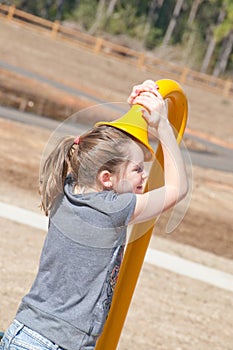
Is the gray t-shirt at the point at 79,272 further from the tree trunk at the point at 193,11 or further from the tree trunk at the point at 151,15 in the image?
the tree trunk at the point at 193,11

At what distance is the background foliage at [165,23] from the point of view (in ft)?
216

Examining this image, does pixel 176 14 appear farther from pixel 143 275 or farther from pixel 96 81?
pixel 143 275

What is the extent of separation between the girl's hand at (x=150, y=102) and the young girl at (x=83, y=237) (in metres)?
0.15

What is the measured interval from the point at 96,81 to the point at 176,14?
40.3 m

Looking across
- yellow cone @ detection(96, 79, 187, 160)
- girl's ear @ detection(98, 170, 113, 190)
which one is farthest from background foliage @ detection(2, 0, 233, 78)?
girl's ear @ detection(98, 170, 113, 190)

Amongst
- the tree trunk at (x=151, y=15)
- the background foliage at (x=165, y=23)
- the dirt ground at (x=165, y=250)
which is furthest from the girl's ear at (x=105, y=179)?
the tree trunk at (x=151, y=15)

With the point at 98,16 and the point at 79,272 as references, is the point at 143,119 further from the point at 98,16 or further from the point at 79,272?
the point at 98,16

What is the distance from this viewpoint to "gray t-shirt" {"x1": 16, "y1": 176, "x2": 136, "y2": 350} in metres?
2.86

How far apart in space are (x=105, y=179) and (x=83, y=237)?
20 centimetres

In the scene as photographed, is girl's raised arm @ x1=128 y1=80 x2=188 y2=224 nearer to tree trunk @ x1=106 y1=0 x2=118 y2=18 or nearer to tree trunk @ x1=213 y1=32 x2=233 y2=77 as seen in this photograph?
tree trunk @ x1=106 y1=0 x2=118 y2=18

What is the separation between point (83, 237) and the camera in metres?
2.90

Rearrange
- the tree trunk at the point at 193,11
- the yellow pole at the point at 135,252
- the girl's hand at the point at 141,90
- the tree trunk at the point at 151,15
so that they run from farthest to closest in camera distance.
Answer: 1. the tree trunk at the point at 193,11
2. the tree trunk at the point at 151,15
3. the yellow pole at the point at 135,252
4. the girl's hand at the point at 141,90

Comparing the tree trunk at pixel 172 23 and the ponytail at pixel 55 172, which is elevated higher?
the ponytail at pixel 55 172

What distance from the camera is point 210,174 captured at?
52.0ft
